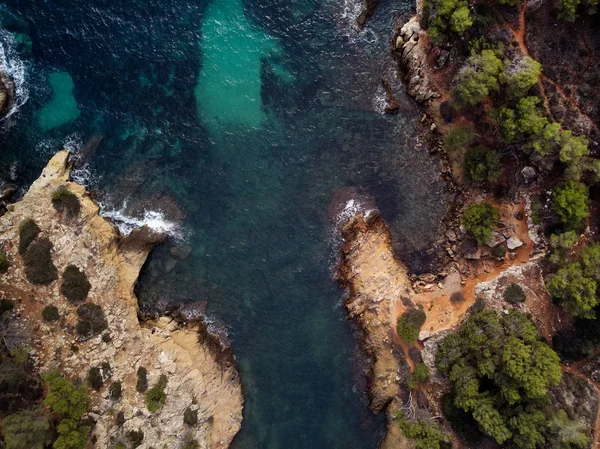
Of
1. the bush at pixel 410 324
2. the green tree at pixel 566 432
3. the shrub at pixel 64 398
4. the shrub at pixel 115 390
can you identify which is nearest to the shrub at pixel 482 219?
the bush at pixel 410 324

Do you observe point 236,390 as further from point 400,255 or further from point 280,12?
point 280,12

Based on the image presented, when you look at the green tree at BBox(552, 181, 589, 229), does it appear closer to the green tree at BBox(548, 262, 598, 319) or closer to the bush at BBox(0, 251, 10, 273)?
the green tree at BBox(548, 262, 598, 319)

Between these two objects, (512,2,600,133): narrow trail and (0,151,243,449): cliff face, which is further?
(0,151,243,449): cliff face

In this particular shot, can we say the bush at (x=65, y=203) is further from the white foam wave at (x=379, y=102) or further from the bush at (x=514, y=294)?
the bush at (x=514, y=294)

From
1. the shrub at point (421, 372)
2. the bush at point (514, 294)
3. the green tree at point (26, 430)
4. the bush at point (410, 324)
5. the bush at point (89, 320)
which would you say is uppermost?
the bush at point (514, 294)

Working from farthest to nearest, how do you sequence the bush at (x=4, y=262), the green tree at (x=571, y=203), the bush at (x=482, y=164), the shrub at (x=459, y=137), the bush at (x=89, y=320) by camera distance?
the shrub at (x=459, y=137), the bush at (x=482, y=164), the bush at (x=89, y=320), the bush at (x=4, y=262), the green tree at (x=571, y=203)

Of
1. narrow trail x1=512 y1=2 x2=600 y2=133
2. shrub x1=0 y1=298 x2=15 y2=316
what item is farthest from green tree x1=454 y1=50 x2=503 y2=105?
shrub x1=0 y1=298 x2=15 y2=316
